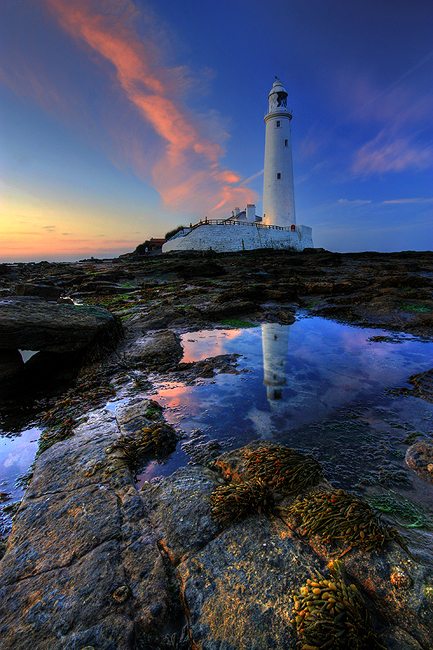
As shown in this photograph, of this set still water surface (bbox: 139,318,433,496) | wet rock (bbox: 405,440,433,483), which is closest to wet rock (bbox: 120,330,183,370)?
still water surface (bbox: 139,318,433,496)

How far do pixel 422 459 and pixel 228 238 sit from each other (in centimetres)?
3646

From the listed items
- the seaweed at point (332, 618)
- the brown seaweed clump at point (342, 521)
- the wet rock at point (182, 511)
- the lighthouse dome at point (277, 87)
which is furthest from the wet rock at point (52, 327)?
the lighthouse dome at point (277, 87)

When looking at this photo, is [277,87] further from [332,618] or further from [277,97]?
[332,618]

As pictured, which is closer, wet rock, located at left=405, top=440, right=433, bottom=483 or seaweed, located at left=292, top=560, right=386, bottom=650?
seaweed, located at left=292, top=560, right=386, bottom=650

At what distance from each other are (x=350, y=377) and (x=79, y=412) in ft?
16.5

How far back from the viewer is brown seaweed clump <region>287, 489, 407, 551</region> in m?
2.09

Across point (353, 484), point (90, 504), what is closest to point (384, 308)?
point (353, 484)

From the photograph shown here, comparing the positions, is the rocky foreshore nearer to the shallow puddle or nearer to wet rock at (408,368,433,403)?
the shallow puddle

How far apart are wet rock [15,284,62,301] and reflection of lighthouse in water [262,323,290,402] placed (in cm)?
1079

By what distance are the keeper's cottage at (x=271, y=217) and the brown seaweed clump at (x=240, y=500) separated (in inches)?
1421

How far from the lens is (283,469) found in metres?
2.79

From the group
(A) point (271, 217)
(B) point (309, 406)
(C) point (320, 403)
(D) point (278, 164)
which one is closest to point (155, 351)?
(B) point (309, 406)

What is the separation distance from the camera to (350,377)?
5609 millimetres

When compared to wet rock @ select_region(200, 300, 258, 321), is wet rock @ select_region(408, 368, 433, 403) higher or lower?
lower
